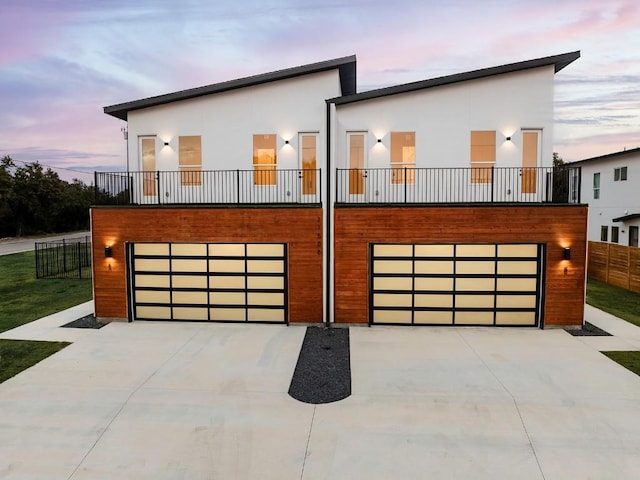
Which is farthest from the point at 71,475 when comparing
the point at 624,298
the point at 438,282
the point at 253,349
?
the point at 624,298

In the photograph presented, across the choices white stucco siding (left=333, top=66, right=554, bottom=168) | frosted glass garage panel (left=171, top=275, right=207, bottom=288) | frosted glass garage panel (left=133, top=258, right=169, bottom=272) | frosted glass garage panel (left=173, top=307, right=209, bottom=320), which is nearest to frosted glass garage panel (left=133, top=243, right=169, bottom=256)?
frosted glass garage panel (left=133, top=258, right=169, bottom=272)

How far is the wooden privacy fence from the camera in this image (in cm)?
1604

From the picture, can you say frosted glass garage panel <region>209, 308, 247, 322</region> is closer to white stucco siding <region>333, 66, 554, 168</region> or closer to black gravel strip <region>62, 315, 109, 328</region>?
black gravel strip <region>62, 315, 109, 328</region>

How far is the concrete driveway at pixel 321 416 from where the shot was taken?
5055 millimetres

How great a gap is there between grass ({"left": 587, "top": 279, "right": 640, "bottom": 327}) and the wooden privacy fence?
372mm

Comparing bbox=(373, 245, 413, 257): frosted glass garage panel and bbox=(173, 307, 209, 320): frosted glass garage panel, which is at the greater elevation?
bbox=(373, 245, 413, 257): frosted glass garage panel

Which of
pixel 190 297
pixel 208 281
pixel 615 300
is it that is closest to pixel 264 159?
pixel 208 281

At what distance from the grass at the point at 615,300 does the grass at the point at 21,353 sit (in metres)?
16.2

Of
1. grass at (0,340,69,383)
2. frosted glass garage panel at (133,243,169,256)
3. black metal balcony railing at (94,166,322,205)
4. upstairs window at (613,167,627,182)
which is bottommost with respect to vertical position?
grass at (0,340,69,383)

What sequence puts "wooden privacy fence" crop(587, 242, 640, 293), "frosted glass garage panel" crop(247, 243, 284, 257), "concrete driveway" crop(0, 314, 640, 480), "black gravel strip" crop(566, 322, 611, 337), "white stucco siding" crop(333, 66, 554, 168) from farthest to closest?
"wooden privacy fence" crop(587, 242, 640, 293)
"white stucco siding" crop(333, 66, 554, 168)
"frosted glass garage panel" crop(247, 243, 284, 257)
"black gravel strip" crop(566, 322, 611, 337)
"concrete driveway" crop(0, 314, 640, 480)

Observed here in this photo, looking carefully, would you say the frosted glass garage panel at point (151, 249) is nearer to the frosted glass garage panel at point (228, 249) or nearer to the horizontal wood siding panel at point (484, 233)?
the frosted glass garage panel at point (228, 249)

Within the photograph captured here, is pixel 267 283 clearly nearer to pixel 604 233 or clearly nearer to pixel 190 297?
pixel 190 297

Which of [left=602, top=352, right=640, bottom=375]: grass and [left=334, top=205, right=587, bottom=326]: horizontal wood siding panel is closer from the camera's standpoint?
[left=602, top=352, right=640, bottom=375]: grass

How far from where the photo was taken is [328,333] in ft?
35.7
